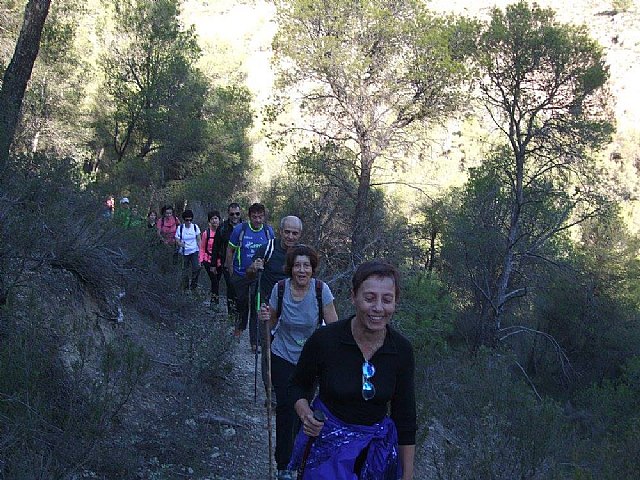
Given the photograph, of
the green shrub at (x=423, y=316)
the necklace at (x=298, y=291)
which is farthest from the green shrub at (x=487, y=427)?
the necklace at (x=298, y=291)

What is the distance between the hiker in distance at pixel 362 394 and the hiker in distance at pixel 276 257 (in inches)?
90.7

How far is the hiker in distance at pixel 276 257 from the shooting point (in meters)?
4.98

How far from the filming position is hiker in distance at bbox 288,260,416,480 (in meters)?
2.41

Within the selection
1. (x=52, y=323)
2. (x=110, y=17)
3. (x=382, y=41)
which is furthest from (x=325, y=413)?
(x=110, y=17)

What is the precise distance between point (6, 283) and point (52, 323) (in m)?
0.39

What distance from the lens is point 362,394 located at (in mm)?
2412

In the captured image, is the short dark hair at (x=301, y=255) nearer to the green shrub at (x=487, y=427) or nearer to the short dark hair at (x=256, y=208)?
the green shrub at (x=487, y=427)

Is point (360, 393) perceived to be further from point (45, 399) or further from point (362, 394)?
point (45, 399)

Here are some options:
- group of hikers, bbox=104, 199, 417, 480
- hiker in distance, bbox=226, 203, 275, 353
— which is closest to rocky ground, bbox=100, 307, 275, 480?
hiker in distance, bbox=226, 203, 275, 353

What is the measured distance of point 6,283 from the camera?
4.35 meters

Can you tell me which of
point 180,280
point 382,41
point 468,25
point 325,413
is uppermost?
point 468,25

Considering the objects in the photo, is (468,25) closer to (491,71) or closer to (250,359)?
(491,71)

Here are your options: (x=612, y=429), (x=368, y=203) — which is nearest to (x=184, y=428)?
(x=368, y=203)

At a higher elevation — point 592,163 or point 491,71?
point 491,71
